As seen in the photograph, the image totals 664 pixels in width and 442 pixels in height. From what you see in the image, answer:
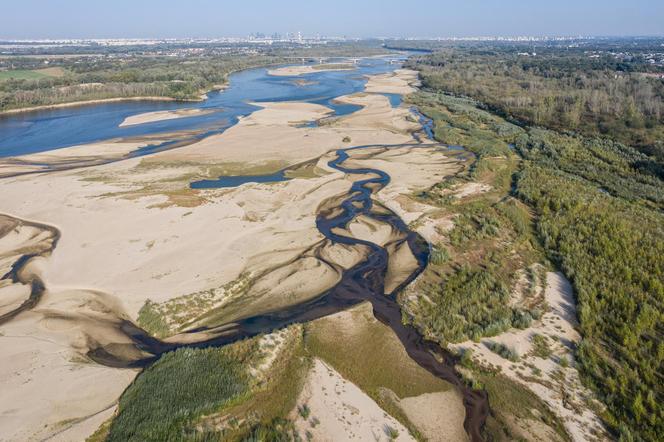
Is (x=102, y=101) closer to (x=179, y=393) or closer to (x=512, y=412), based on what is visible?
(x=179, y=393)

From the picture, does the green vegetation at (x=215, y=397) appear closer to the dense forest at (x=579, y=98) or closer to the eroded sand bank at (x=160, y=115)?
the dense forest at (x=579, y=98)

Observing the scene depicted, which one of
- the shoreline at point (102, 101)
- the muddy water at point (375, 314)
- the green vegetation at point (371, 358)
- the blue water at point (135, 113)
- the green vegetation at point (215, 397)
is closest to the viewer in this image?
the green vegetation at point (215, 397)

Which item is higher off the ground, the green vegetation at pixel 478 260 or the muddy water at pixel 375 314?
the green vegetation at pixel 478 260

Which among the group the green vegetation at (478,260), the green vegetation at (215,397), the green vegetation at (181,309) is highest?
the green vegetation at (478,260)

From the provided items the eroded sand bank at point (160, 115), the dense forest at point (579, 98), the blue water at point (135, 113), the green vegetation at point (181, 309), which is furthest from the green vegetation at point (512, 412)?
the eroded sand bank at point (160, 115)

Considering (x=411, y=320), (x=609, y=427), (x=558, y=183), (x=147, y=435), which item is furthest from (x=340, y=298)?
(x=558, y=183)
